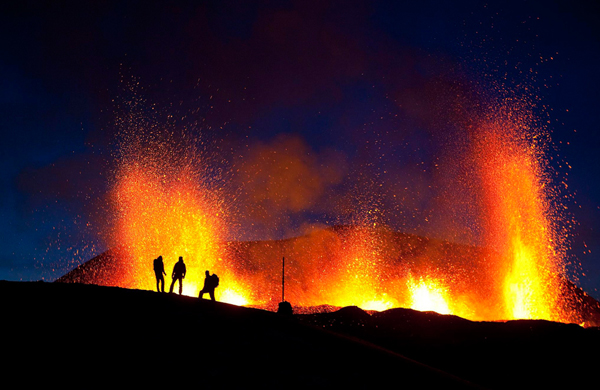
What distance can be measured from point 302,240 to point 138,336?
107 meters

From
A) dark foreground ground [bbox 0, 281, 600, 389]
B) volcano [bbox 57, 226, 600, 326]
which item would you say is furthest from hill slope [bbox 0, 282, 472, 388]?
volcano [bbox 57, 226, 600, 326]

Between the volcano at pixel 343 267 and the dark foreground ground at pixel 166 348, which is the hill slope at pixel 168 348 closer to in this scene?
the dark foreground ground at pixel 166 348

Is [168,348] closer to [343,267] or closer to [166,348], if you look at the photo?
[166,348]

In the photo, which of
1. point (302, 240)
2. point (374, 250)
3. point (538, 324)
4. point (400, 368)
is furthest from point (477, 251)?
point (400, 368)

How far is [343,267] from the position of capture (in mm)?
100375

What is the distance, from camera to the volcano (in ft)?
270

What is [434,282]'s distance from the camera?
→ 101125 millimetres

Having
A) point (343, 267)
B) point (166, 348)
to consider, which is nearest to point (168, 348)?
point (166, 348)

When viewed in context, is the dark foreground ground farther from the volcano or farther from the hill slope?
the volcano

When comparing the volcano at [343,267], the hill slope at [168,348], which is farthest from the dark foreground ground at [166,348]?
the volcano at [343,267]

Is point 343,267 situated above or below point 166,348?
above

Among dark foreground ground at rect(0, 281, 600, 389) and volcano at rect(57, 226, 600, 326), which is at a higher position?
volcano at rect(57, 226, 600, 326)

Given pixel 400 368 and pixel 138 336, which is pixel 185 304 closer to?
pixel 138 336

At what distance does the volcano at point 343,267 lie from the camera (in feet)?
270
